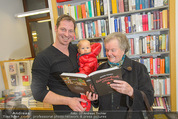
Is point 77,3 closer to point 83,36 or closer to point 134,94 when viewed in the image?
point 83,36

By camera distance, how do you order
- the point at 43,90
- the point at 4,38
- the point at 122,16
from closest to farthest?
1. the point at 43,90
2. the point at 122,16
3. the point at 4,38

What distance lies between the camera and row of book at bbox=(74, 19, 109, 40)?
7.99ft

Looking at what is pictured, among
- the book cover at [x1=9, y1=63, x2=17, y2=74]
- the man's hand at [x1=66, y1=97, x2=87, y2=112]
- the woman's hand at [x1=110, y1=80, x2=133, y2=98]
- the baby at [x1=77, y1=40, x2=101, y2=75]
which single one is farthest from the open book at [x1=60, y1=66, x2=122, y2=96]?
the book cover at [x1=9, y1=63, x2=17, y2=74]

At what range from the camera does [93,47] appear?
157 centimetres

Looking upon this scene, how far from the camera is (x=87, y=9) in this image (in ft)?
8.01

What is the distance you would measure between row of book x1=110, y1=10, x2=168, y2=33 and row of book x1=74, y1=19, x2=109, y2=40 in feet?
0.53

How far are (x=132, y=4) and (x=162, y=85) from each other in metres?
1.57

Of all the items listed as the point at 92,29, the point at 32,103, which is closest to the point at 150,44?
the point at 92,29

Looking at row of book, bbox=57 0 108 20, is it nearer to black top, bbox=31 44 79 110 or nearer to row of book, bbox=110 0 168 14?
row of book, bbox=110 0 168 14

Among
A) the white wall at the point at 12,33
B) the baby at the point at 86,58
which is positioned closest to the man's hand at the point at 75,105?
the baby at the point at 86,58

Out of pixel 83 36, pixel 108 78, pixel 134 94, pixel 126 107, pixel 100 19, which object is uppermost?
pixel 100 19

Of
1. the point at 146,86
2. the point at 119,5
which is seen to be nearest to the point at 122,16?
the point at 119,5

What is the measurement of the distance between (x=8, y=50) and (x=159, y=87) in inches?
143

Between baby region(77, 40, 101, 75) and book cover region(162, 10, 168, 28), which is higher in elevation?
book cover region(162, 10, 168, 28)
